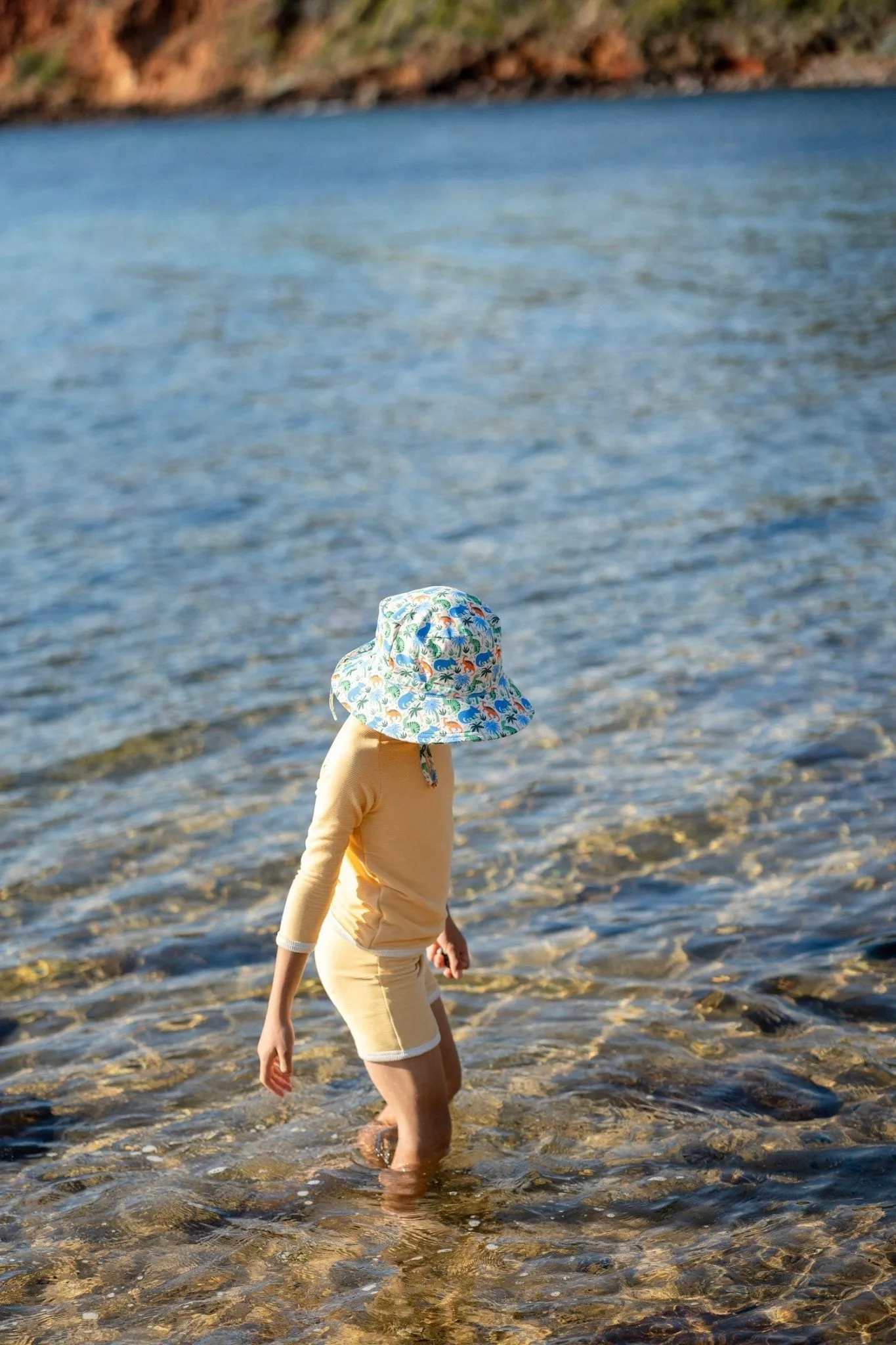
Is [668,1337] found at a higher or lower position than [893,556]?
higher

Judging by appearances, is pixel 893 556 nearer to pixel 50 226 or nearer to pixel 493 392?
pixel 493 392

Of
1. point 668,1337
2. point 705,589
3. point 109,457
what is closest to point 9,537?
point 109,457

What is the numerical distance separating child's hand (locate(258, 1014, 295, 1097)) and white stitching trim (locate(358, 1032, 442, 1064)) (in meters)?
0.25

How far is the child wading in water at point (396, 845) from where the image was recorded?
147 inches

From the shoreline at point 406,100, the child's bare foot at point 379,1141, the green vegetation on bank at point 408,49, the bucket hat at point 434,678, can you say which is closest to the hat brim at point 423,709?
the bucket hat at point 434,678

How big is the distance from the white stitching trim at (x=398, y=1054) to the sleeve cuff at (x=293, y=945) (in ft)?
1.38

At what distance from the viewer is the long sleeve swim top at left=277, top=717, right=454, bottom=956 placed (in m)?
3.79

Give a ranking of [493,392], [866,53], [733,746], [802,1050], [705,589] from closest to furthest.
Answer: [802,1050] < [733,746] < [705,589] < [493,392] < [866,53]

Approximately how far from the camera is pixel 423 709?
12.1 feet

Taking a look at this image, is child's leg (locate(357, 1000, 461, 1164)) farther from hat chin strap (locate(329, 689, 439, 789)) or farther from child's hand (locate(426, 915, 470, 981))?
hat chin strap (locate(329, 689, 439, 789))

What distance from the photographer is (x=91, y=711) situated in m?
8.32

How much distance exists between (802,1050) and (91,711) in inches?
190

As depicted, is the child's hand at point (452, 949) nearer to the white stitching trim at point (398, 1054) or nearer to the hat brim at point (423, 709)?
the white stitching trim at point (398, 1054)

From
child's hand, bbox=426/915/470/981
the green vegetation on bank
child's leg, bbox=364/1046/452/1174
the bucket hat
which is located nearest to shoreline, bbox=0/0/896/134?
the green vegetation on bank
